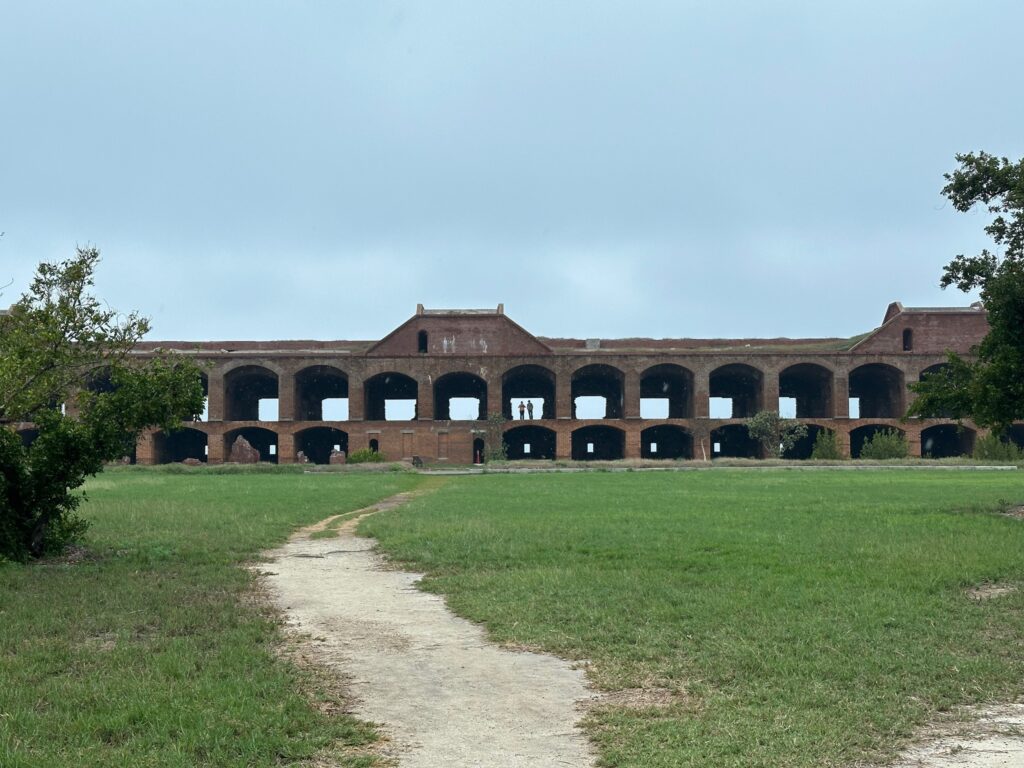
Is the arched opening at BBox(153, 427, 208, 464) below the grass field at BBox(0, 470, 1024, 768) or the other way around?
the other way around

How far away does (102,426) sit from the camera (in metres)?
10.4

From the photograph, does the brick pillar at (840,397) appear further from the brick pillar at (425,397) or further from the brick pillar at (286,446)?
the brick pillar at (286,446)

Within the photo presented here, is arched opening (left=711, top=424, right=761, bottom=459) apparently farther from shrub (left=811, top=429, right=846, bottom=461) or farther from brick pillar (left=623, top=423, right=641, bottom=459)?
shrub (left=811, top=429, right=846, bottom=461)

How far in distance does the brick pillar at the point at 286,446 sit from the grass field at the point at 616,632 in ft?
102

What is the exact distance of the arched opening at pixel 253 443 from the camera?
4516cm

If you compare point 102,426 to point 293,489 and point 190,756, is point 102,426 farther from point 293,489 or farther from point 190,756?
point 293,489

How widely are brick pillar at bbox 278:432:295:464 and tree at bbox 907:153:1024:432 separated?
34.0m

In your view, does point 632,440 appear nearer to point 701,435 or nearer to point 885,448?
point 701,435

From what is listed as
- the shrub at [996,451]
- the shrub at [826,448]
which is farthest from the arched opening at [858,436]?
the shrub at [996,451]

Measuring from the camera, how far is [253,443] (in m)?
50.0

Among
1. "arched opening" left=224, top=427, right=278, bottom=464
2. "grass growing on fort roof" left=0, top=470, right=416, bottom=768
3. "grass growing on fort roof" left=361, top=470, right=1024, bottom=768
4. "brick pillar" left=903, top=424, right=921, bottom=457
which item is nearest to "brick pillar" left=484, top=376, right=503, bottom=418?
"arched opening" left=224, top=427, right=278, bottom=464

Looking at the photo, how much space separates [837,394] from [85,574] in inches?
1574

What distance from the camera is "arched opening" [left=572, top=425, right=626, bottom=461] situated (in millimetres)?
50031

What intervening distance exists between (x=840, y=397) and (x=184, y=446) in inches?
1276
